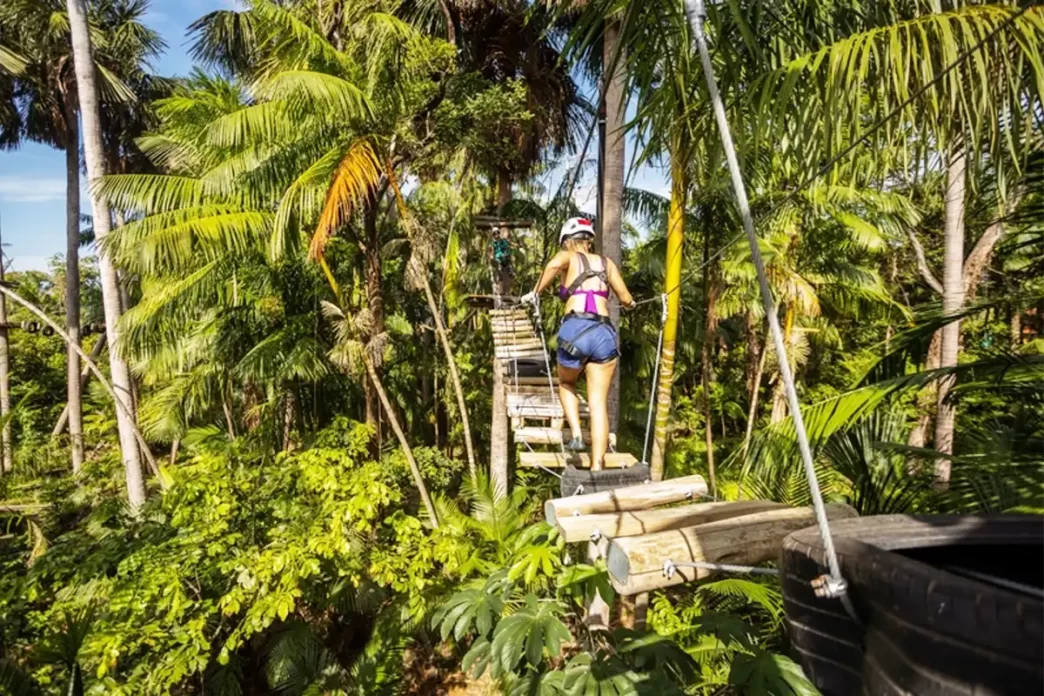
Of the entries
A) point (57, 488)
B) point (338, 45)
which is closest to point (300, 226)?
point (338, 45)

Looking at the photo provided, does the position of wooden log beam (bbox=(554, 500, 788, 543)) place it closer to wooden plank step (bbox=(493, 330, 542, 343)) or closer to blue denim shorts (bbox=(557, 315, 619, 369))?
blue denim shorts (bbox=(557, 315, 619, 369))

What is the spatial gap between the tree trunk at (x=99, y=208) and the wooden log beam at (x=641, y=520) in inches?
261

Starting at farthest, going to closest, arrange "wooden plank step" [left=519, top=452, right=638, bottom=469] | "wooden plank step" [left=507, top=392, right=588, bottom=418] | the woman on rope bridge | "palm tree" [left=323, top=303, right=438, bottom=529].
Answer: "palm tree" [left=323, top=303, right=438, bottom=529]
"wooden plank step" [left=507, top=392, right=588, bottom=418]
"wooden plank step" [left=519, top=452, right=638, bottom=469]
the woman on rope bridge

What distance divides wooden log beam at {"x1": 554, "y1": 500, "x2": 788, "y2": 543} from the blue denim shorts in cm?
113

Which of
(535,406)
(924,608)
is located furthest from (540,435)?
(924,608)

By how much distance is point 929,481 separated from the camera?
346 cm

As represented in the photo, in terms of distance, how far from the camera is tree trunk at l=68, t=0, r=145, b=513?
6.80 m

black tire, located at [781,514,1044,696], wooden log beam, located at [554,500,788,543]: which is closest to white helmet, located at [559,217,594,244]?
wooden log beam, located at [554,500,788,543]

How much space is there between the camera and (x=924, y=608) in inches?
31.6

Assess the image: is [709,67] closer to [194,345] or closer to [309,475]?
[309,475]

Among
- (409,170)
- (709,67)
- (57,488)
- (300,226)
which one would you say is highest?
(409,170)

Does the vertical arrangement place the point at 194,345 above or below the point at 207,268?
below

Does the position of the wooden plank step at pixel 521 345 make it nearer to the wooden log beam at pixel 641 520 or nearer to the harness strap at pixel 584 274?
the harness strap at pixel 584 274

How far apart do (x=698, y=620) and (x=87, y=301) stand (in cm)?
1876
